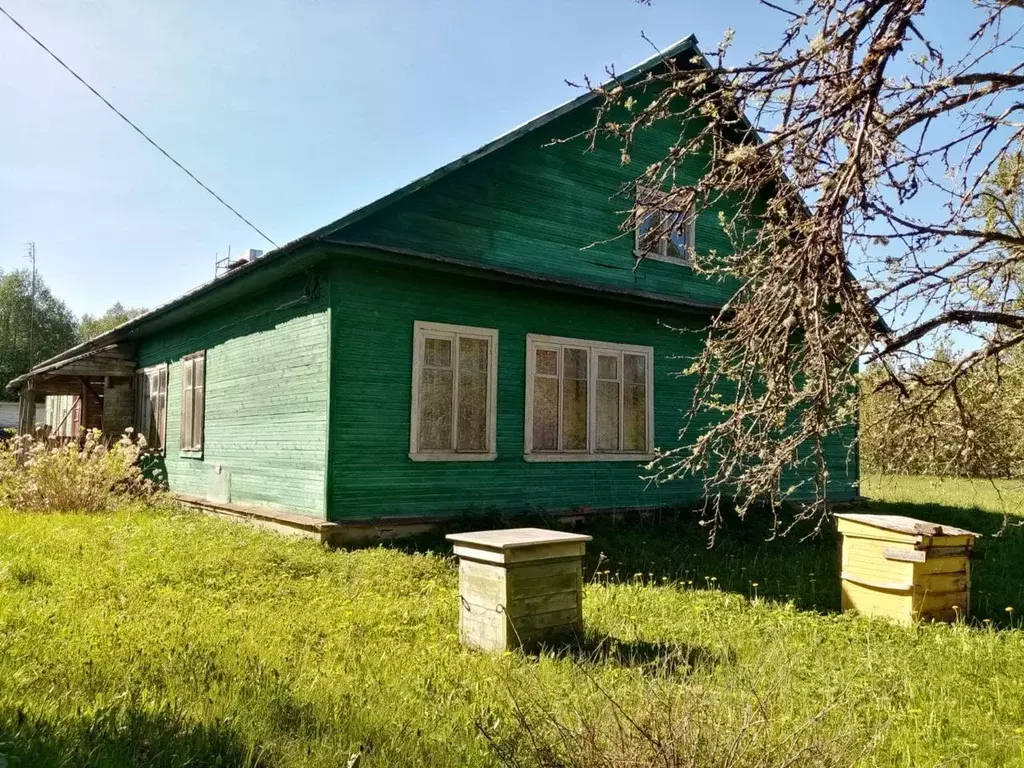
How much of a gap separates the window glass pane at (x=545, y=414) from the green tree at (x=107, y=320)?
229ft

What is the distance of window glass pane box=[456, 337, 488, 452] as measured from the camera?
1077 centimetres

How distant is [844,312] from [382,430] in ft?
21.8

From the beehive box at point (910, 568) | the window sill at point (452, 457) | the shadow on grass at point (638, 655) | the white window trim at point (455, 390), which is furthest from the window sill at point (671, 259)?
the shadow on grass at point (638, 655)

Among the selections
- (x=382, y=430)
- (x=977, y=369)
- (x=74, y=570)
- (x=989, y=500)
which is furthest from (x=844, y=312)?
(x=989, y=500)

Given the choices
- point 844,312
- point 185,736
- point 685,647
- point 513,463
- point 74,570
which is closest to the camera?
point 185,736

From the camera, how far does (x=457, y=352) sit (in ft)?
35.4

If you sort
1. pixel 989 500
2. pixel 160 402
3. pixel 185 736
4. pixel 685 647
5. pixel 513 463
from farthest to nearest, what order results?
pixel 989 500 → pixel 160 402 → pixel 513 463 → pixel 685 647 → pixel 185 736

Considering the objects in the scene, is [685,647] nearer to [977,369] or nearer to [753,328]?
[753,328]

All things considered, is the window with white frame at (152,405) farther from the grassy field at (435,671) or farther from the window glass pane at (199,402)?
the grassy field at (435,671)

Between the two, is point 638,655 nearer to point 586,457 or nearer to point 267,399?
point 586,457

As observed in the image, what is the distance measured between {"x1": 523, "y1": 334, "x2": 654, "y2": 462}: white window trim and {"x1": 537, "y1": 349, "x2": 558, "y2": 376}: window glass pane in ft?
0.39

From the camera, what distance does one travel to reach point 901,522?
681 centimetres

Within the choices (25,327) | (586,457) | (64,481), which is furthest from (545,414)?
(25,327)

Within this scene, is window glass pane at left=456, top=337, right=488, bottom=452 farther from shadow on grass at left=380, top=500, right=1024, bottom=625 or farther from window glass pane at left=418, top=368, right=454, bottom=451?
shadow on grass at left=380, top=500, right=1024, bottom=625
